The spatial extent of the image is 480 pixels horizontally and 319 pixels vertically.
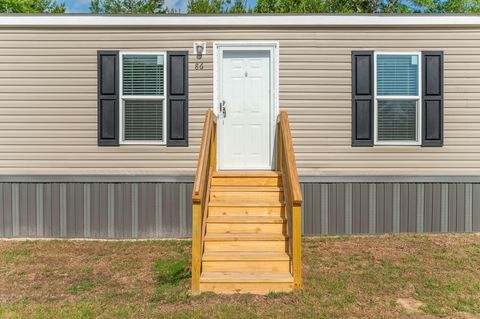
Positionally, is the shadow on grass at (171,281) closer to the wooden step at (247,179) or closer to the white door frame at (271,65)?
the wooden step at (247,179)

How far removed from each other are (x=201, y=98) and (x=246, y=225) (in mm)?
2458

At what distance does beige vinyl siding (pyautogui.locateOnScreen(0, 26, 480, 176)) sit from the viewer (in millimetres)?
5824

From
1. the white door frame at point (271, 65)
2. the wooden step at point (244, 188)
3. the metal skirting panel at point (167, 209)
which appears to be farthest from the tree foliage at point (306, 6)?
the wooden step at point (244, 188)

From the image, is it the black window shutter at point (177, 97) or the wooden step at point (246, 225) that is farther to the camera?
the black window shutter at point (177, 97)

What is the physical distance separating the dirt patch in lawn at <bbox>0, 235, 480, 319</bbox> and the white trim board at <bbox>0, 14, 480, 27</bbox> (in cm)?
353

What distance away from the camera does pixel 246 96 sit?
5.93 meters

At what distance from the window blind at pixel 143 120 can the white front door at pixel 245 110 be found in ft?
3.35

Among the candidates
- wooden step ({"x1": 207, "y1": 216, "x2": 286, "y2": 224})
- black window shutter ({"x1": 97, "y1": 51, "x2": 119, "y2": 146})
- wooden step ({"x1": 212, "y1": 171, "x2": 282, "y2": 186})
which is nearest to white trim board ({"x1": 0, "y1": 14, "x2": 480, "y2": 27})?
black window shutter ({"x1": 97, "y1": 51, "x2": 119, "y2": 146})

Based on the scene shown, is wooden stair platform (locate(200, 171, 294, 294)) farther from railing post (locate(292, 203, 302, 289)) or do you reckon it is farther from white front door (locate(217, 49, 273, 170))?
white front door (locate(217, 49, 273, 170))

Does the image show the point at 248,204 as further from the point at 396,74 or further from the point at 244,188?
the point at 396,74

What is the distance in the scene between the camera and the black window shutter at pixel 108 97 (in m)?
5.78

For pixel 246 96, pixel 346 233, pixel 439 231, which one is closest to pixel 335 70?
pixel 246 96

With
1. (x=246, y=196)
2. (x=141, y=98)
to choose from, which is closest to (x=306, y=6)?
(x=141, y=98)

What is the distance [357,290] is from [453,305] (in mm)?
910
